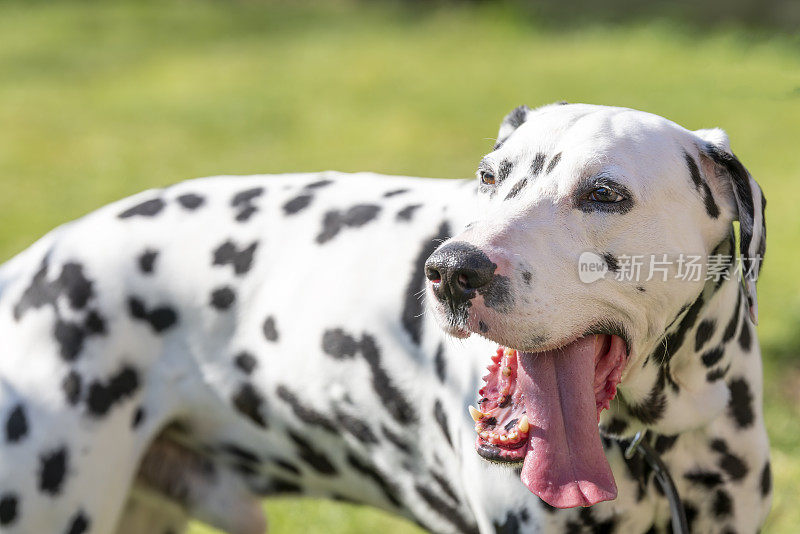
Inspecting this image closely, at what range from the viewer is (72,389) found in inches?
122

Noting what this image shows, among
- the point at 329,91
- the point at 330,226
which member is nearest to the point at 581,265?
the point at 330,226

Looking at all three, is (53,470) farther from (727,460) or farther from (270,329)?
(727,460)

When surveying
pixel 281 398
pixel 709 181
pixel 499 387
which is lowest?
pixel 281 398

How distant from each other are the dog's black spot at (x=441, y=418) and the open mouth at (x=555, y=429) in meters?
0.35

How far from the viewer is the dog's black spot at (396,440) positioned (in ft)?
9.95

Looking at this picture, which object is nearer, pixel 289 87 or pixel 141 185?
pixel 141 185

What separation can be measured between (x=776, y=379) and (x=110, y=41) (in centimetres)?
1016

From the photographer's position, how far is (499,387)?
8.46 feet

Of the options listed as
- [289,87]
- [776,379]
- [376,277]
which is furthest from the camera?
→ [289,87]

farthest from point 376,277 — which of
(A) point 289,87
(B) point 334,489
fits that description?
(A) point 289,87

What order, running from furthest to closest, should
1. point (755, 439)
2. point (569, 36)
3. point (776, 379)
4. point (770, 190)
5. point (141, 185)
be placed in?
point (569, 36)
point (141, 185)
point (770, 190)
point (776, 379)
point (755, 439)

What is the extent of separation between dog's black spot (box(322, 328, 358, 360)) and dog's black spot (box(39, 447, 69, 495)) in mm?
865

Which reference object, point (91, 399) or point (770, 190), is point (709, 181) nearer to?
point (91, 399)

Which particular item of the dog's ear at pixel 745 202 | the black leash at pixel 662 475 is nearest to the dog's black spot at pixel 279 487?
the black leash at pixel 662 475
